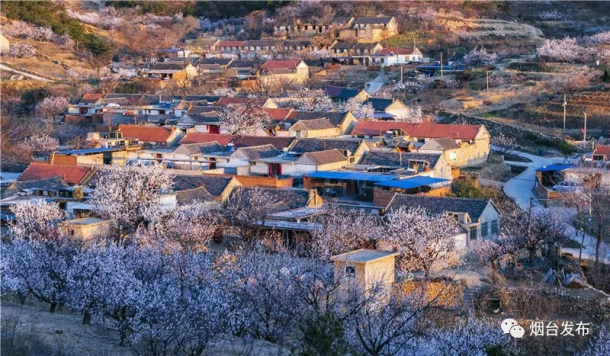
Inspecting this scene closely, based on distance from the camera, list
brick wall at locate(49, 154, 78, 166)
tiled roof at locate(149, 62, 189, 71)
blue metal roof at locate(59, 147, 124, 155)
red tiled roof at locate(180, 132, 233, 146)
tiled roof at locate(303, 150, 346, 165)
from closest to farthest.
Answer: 1. tiled roof at locate(303, 150, 346, 165)
2. brick wall at locate(49, 154, 78, 166)
3. blue metal roof at locate(59, 147, 124, 155)
4. red tiled roof at locate(180, 132, 233, 146)
5. tiled roof at locate(149, 62, 189, 71)

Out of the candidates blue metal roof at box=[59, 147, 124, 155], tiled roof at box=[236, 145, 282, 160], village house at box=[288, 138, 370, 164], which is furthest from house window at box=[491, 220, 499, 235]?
blue metal roof at box=[59, 147, 124, 155]

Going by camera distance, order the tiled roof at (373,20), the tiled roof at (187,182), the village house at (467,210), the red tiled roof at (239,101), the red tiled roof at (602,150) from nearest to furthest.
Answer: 1. the village house at (467,210)
2. the tiled roof at (187,182)
3. the red tiled roof at (602,150)
4. the red tiled roof at (239,101)
5. the tiled roof at (373,20)

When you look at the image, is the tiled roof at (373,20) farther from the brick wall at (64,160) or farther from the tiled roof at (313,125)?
the brick wall at (64,160)

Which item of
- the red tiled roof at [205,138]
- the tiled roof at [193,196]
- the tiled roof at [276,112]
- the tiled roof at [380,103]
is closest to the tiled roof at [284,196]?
the tiled roof at [193,196]

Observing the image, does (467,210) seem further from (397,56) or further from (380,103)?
(397,56)

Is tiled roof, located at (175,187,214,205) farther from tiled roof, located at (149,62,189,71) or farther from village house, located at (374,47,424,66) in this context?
village house, located at (374,47,424,66)

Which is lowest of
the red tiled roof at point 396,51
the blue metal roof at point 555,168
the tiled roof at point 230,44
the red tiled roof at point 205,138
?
the blue metal roof at point 555,168
